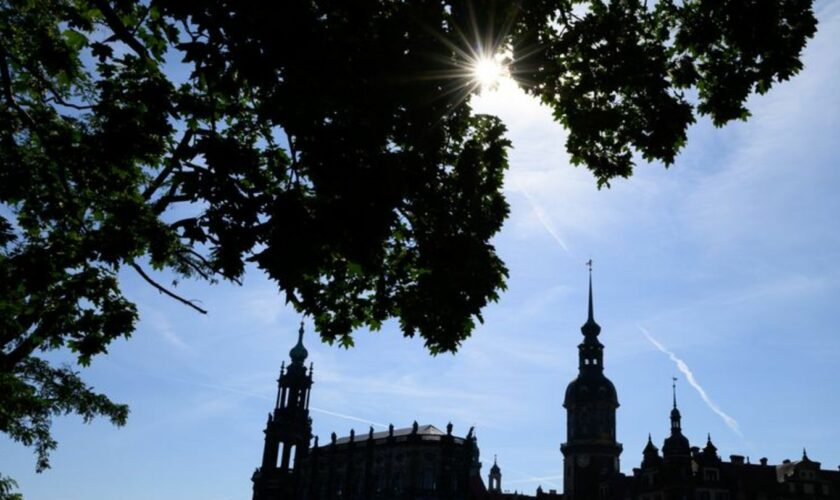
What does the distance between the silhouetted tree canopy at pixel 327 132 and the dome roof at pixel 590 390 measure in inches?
2915

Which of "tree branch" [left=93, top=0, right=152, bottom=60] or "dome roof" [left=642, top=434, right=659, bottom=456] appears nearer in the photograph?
"tree branch" [left=93, top=0, right=152, bottom=60]

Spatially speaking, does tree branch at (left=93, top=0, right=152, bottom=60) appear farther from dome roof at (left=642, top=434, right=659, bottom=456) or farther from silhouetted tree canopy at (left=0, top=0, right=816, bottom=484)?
dome roof at (left=642, top=434, right=659, bottom=456)

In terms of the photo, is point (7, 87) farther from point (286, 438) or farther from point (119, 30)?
point (286, 438)

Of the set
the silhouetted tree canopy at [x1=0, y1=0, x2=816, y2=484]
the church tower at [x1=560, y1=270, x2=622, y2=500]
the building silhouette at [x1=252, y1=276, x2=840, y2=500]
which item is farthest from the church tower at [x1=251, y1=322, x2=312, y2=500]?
the silhouetted tree canopy at [x1=0, y1=0, x2=816, y2=484]

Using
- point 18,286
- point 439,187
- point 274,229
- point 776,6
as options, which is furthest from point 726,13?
point 18,286

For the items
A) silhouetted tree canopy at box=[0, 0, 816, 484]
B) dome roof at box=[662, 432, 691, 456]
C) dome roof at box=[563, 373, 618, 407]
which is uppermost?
dome roof at box=[563, 373, 618, 407]

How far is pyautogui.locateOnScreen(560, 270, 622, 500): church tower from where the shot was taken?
81.2 m

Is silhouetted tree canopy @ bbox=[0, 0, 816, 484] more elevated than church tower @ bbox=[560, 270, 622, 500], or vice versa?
church tower @ bbox=[560, 270, 622, 500]

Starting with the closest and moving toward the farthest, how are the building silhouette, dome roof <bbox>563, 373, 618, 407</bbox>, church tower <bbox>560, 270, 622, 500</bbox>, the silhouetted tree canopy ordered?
the silhouetted tree canopy
the building silhouette
church tower <bbox>560, 270, 622, 500</bbox>
dome roof <bbox>563, 373, 618, 407</bbox>

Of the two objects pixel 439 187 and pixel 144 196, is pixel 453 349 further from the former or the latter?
pixel 144 196

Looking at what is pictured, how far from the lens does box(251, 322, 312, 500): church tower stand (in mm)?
82500

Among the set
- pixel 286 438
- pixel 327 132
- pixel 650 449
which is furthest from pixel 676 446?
pixel 327 132

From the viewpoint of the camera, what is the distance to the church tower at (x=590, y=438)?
266ft

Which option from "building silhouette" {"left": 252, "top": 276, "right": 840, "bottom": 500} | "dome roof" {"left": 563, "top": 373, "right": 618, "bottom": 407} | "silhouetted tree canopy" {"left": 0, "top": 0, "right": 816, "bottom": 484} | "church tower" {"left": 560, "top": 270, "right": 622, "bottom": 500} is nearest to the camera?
"silhouetted tree canopy" {"left": 0, "top": 0, "right": 816, "bottom": 484}
